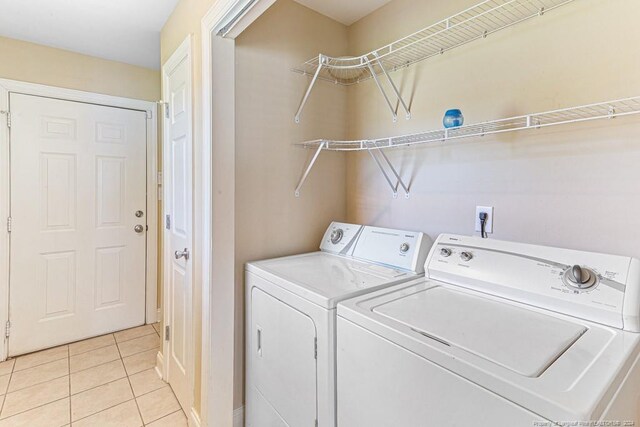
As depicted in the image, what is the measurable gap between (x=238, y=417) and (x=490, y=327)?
1.39m

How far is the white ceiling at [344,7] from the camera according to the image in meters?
1.86

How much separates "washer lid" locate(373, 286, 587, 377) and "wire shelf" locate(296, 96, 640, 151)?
0.65 metres

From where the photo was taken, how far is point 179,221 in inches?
75.2

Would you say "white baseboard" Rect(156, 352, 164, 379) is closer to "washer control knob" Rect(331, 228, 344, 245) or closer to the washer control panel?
"washer control knob" Rect(331, 228, 344, 245)

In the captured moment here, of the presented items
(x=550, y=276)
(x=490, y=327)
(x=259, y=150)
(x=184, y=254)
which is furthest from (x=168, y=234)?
(x=550, y=276)

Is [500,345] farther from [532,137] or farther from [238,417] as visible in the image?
[238,417]

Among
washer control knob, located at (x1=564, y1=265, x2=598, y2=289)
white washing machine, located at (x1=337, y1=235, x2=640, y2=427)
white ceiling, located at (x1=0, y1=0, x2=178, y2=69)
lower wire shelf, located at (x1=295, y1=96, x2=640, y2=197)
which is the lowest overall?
white washing machine, located at (x1=337, y1=235, x2=640, y2=427)

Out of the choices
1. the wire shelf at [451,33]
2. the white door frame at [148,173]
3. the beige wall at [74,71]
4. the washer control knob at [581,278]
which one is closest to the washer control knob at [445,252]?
the washer control knob at [581,278]

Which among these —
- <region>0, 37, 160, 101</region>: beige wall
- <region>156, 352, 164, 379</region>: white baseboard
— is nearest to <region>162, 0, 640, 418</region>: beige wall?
<region>156, 352, 164, 379</region>: white baseboard

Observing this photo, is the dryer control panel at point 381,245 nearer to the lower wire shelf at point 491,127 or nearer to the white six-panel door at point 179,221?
the lower wire shelf at point 491,127

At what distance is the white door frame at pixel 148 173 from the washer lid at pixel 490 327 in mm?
2597

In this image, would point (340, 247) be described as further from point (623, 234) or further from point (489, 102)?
point (623, 234)

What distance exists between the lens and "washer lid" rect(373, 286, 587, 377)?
2.52ft

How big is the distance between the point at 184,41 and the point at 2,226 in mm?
1971
